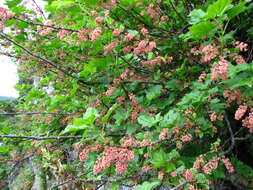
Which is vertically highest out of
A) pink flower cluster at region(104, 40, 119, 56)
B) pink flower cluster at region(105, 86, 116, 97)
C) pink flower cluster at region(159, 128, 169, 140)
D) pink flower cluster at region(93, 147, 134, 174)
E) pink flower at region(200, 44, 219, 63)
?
pink flower cluster at region(104, 40, 119, 56)

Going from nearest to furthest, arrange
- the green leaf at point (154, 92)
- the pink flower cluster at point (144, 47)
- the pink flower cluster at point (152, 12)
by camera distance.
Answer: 1. the pink flower cluster at point (144, 47)
2. the green leaf at point (154, 92)
3. the pink flower cluster at point (152, 12)

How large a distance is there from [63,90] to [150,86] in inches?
65.1

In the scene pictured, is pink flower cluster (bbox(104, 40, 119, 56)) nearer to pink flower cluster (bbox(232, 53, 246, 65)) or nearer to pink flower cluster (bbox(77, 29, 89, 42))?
pink flower cluster (bbox(77, 29, 89, 42))

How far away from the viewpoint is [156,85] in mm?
2217

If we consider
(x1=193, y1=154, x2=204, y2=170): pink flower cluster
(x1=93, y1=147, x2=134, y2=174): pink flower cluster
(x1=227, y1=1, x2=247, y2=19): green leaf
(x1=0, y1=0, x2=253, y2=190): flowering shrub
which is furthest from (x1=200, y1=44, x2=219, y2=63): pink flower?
(x1=93, y1=147, x2=134, y2=174): pink flower cluster

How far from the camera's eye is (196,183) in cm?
159

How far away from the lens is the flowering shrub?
5.16 feet

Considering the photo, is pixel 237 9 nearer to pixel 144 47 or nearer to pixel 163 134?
pixel 144 47

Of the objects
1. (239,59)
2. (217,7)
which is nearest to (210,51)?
(239,59)

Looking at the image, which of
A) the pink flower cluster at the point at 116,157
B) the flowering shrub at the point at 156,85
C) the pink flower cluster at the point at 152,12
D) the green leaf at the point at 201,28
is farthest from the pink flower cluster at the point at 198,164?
the pink flower cluster at the point at 152,12

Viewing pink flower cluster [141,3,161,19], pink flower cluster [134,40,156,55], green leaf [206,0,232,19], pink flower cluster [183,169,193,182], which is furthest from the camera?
pink flower cluster [141,3,161,19]

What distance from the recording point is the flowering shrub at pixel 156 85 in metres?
1.57

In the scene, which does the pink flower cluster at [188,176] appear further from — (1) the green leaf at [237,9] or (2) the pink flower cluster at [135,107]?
(1) the green leaf at [237,9]

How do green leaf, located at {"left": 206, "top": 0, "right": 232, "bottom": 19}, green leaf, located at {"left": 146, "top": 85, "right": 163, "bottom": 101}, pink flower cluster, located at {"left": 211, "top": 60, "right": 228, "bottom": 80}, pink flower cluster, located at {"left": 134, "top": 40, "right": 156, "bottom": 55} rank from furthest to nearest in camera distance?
green leaf, located at {"left": 146, "top": 85, "right": 163, "bottom": 101} → pink flower cluster, located at {"left": 134, "top": 40, "right": 156, "bottom": 55} → pink flower cluster, located at {"left": 211, "top": 60, "right": 228, "bottom": 80} → green leaf, located at {"left": 206, "top": 0, "right": 232, "bottom": 19}
